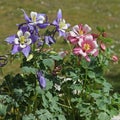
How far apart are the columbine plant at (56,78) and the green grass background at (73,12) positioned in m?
11.7

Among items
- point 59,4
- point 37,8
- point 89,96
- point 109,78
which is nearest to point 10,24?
point 37,8

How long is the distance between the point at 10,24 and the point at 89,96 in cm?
1521

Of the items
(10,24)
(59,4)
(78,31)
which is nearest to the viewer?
(78,31)

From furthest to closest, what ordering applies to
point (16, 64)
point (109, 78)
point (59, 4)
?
point (59, 4) → point (16, 64) → point (109, 78)

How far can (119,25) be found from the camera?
20344 millimetres

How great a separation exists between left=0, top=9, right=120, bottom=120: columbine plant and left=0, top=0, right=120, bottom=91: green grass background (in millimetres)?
11683

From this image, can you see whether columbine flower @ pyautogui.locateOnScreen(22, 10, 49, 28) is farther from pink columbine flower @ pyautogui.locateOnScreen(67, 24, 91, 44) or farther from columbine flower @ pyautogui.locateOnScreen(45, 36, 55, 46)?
pink columbine flower @ pyautogui.locateOnScreen(67, 24, 91, 44)

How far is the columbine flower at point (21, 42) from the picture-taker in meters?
4.30

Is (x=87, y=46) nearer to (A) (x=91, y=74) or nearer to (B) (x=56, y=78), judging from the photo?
(A) (x=91, y=74)

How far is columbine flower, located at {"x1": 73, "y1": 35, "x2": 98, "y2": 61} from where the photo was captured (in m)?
4.50

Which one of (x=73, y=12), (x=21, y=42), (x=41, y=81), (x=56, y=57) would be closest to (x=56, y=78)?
(x=56, y=57)

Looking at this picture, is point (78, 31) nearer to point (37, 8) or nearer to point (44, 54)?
point (44, 54)

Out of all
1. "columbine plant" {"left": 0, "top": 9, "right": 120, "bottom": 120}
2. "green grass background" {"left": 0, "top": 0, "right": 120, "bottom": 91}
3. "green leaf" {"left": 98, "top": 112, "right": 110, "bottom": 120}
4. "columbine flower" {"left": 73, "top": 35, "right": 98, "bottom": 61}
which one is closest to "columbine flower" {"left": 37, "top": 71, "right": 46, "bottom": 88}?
"columbine plant" {"left": 0, "top": 9, "right": 120, "bottom": 120}

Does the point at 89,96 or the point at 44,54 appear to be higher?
the point at 44,54
